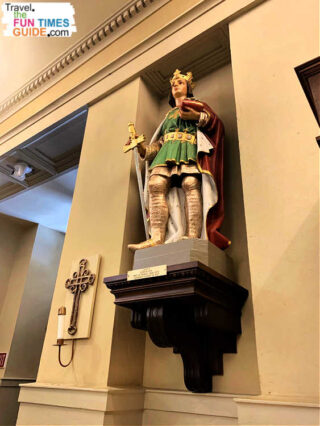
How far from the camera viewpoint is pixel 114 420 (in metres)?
1.57

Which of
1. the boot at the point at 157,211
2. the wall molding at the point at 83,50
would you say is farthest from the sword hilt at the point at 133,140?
the wall molding at the point at 83,50

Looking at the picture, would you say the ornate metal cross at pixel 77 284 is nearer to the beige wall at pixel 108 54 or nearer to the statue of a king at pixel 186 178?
the statue of a king at pixel 186 178

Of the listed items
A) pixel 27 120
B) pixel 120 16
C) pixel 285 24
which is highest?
pixel 120 16

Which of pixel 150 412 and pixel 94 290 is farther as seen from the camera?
pixel 94 290

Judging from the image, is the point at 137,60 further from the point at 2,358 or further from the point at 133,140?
the point at 2,358

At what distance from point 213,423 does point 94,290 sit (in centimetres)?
86

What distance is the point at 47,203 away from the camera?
4668mm

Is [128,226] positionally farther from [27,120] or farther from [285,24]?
[27,120]

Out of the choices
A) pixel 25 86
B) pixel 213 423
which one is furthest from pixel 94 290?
pixel 25 86

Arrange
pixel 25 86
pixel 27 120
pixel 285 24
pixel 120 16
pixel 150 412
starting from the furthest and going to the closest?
pixel 25 86, pixel 27 120, pixel 120 16, pixel 285 24, pixel 150 412

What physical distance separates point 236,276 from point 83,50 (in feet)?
8.22

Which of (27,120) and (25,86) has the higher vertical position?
(25,86)

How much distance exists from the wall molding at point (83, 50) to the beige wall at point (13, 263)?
5.50ft

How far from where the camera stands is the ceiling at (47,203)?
4.41 m
